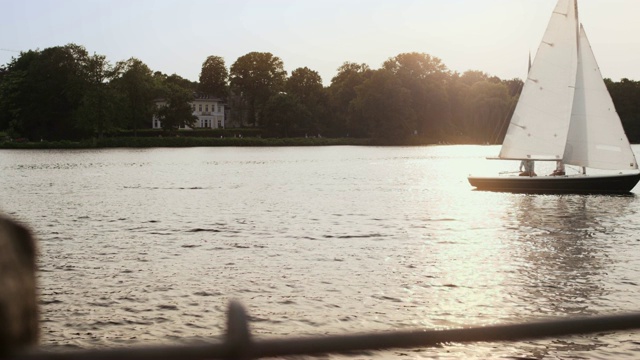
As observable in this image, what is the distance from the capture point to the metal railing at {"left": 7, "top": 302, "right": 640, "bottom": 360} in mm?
2166

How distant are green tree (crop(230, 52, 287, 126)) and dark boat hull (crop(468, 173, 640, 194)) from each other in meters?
132

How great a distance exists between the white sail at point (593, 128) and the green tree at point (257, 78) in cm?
13191

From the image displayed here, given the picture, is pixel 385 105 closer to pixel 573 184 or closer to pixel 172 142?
pixel 172 142

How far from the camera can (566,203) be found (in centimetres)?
4581

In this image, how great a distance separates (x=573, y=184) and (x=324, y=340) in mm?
48955

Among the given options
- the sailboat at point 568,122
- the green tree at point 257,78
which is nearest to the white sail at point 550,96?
the sailboat at point 568,122

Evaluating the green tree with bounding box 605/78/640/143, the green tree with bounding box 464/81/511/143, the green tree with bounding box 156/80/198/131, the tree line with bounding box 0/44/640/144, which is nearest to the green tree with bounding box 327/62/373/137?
the tree line with bounding box 0/44/640/144

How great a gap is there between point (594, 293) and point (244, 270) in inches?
369

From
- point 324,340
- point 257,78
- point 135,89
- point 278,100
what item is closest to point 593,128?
point 324,340

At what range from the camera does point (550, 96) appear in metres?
49.8

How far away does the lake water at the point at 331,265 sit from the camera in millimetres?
15094

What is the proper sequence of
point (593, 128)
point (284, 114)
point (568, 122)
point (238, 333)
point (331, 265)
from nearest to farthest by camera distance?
1. point (238, 333)
2. point (331, 265)
3. point (568, 122)
4. point (593, 128)
5. point (284, 114)

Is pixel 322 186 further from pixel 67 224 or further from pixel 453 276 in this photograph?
pixel 453 276

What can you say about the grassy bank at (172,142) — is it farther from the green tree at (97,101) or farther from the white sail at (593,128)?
the white sail at (593,128)
